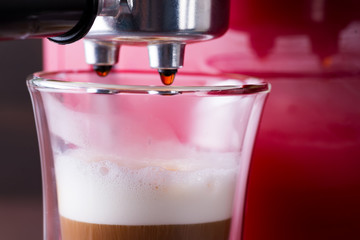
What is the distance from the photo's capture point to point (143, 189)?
35 cm

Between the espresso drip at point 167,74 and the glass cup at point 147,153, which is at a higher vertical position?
the espresso drip at point 167,74

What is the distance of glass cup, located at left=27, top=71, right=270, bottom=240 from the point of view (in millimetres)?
347

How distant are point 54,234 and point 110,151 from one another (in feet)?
0.28

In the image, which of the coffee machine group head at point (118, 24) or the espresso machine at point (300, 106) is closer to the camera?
the coffee machine group head at point (118, 24)

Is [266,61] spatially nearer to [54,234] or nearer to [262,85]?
[262,85]

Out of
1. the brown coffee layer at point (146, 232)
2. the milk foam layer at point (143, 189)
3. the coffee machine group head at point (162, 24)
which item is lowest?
the brown coffee layer at point (146, 232)

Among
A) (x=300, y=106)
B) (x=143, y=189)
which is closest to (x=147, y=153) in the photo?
(x=143, y=189)

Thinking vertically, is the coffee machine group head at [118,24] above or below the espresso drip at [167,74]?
above

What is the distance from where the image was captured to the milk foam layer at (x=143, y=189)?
0.35 meters

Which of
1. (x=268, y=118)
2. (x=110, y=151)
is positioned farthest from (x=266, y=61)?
(x=110, y=151)

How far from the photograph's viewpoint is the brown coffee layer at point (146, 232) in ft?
1.16

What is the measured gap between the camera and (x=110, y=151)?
0.35 metres

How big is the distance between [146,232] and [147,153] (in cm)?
5

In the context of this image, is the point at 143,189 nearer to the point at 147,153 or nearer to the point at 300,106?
the point at 147,153
